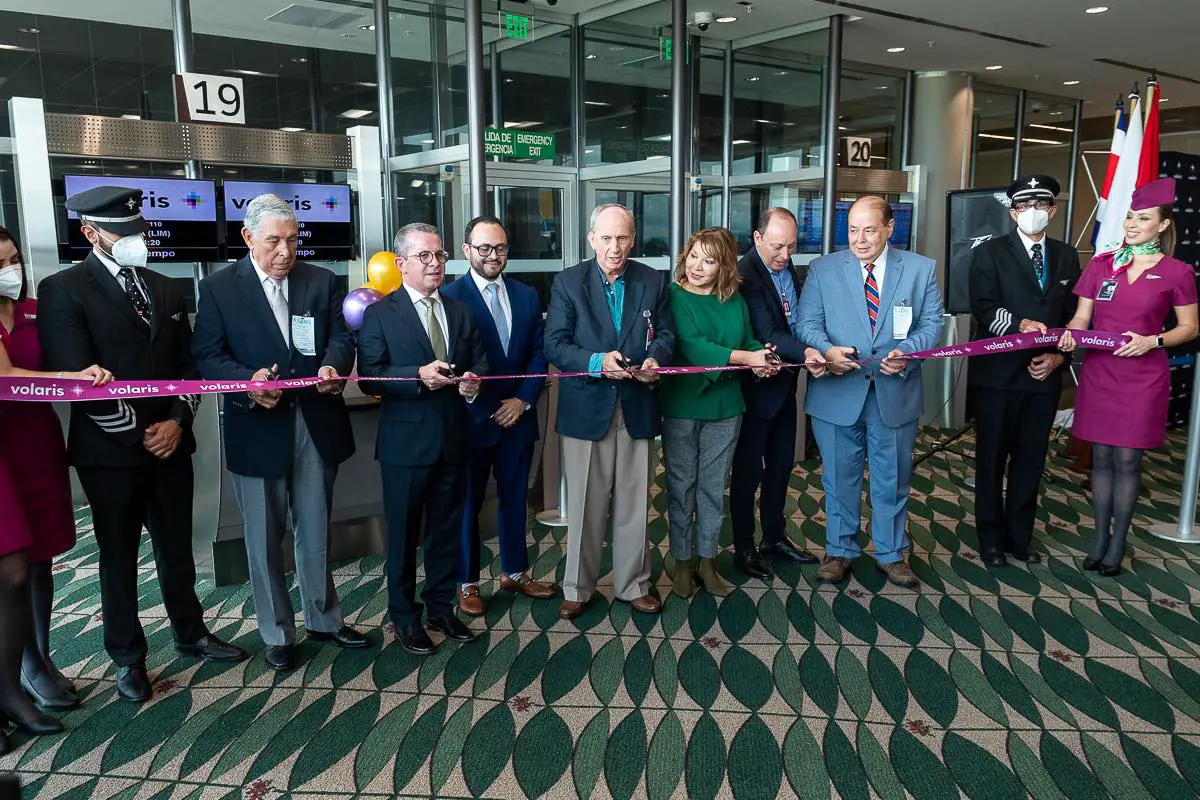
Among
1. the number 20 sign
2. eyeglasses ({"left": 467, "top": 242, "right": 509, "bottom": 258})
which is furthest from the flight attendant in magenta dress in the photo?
A: the number 20 sign

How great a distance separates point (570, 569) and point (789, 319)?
5.41ft

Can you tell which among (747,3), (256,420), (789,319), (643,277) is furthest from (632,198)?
(256,420)

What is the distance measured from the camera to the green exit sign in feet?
22.8

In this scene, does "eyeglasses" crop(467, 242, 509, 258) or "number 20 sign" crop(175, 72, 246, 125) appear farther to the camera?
"number 20 sign" crop(175, 72, 246, 125)

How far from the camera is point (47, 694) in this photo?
10.1 feet

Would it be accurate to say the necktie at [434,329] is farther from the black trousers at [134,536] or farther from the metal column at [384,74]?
the metal column at [384,74]

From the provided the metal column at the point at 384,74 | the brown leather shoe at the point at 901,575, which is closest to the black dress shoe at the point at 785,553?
the brown leather shoe at the point at 901,575

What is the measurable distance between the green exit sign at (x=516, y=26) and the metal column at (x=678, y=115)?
48.5 inches

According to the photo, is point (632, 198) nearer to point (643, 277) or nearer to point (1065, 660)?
point (643, 277)

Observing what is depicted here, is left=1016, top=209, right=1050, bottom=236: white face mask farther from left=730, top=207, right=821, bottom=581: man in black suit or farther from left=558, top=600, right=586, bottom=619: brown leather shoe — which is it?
left=558, top=600, right=586, bottom=619: brown leather shoe

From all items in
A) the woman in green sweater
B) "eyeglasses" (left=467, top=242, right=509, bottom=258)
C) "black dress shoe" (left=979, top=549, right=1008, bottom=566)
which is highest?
"eyeglasses" (left=467, top=242, right=509, bottom=258)

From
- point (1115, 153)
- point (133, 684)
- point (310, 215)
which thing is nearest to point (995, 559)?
point (1115, 153)

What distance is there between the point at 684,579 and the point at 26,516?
2.61 meters

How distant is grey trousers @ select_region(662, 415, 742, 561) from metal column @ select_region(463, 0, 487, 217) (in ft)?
9.17
